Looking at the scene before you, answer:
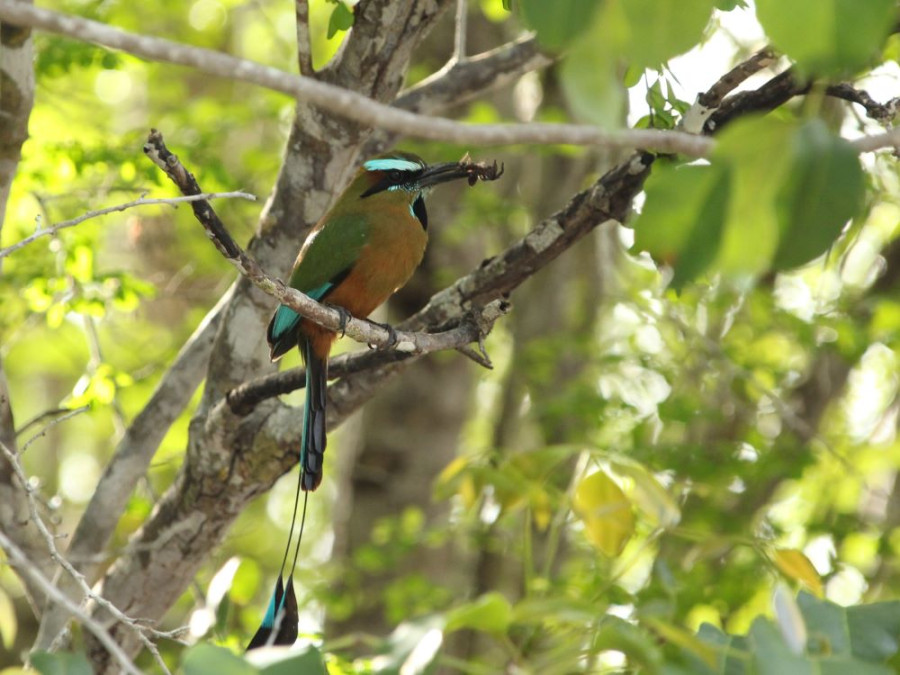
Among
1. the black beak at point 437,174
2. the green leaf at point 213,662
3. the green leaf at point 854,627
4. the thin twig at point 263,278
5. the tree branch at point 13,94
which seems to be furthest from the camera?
the black beak at point 437,174

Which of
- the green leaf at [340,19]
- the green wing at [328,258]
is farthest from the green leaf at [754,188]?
the green wing at [328,258]

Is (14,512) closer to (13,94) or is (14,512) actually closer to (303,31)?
(13,94)

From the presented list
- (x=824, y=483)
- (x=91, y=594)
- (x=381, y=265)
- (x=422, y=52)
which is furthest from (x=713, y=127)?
(x=824, y=483)

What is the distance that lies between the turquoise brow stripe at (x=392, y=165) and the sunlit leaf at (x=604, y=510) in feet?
4.81

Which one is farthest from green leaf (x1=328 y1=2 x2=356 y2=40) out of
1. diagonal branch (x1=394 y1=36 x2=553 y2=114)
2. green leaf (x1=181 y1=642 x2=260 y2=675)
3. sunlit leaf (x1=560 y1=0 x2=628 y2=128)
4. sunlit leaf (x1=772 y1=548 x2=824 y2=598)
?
green leaf (x1=181 y1=642 x2=260 y2=675)

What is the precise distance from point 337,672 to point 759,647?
209 centimetres

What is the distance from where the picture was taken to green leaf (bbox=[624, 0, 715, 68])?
3.79ft

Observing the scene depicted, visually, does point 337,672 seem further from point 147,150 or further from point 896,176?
point 896,176

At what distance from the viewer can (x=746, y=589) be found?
4.92 meters

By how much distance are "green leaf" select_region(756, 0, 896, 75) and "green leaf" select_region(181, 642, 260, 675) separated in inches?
38.0

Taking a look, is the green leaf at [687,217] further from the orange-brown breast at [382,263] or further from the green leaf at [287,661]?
the orange-brown breast at [382,263]

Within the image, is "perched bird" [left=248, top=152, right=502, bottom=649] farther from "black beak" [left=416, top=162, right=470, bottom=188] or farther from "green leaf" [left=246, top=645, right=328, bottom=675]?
"green leaf" [left=246, top=645, right=328, bottom=675]

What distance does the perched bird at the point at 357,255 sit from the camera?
2994 millimetres

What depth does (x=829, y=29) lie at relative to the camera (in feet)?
3.54
